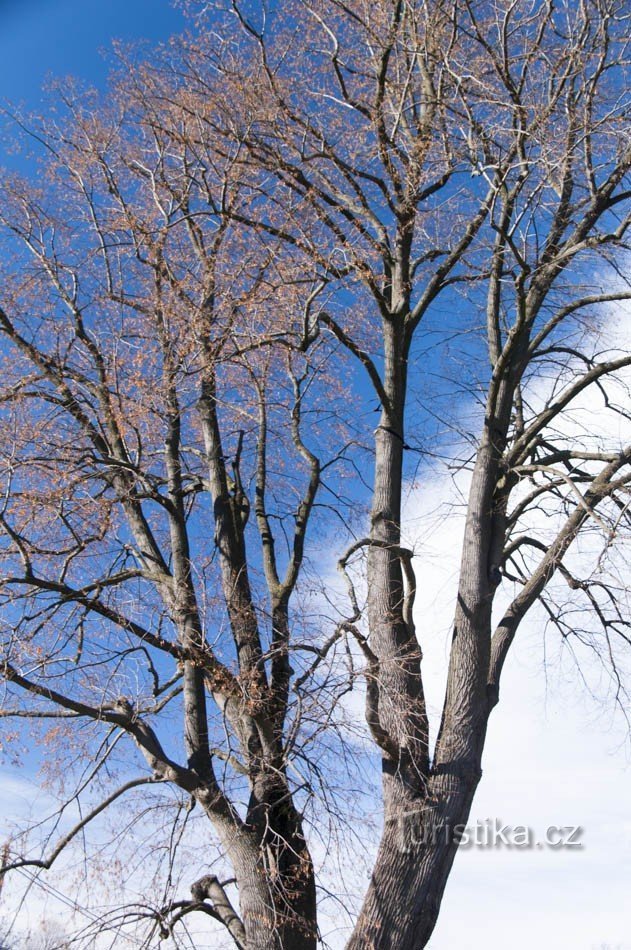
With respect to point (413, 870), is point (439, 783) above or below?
above

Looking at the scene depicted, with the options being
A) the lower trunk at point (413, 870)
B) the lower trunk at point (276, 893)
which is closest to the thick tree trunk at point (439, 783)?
the lower trunk at point (413, 870)

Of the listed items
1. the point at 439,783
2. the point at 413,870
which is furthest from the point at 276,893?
the point at 439,783

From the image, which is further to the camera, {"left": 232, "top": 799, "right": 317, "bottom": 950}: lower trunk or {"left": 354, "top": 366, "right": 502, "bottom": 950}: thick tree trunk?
→ {"left": 232, "top": 799, "right": 317, "bottom": 950}: lower trunk

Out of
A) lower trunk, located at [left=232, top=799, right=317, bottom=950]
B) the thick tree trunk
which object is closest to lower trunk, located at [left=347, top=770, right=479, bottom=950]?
the thick tree trunk

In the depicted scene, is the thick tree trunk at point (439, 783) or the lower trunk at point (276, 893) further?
the lower trunk at point (276, 893)

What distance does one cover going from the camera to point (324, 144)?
9.00 m

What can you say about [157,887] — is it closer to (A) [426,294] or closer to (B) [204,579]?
(B) [204,579]

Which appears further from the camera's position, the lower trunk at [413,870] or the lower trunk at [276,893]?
the lower trunk at [276,893]

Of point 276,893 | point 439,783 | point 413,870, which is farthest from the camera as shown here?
point 276,893

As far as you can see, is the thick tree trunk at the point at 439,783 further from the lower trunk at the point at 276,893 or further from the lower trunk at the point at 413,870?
the lower trunk at the point at 276,893

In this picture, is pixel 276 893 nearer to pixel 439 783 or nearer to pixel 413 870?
pixel 413 870

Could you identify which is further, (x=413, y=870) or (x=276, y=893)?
(x=276, y=893)

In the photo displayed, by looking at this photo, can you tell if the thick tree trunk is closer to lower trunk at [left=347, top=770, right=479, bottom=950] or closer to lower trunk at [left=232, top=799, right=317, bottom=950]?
lower trunk at [left=347, top=770, right=479, bottom=950]

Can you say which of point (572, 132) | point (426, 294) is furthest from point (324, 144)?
point (572, 132)
